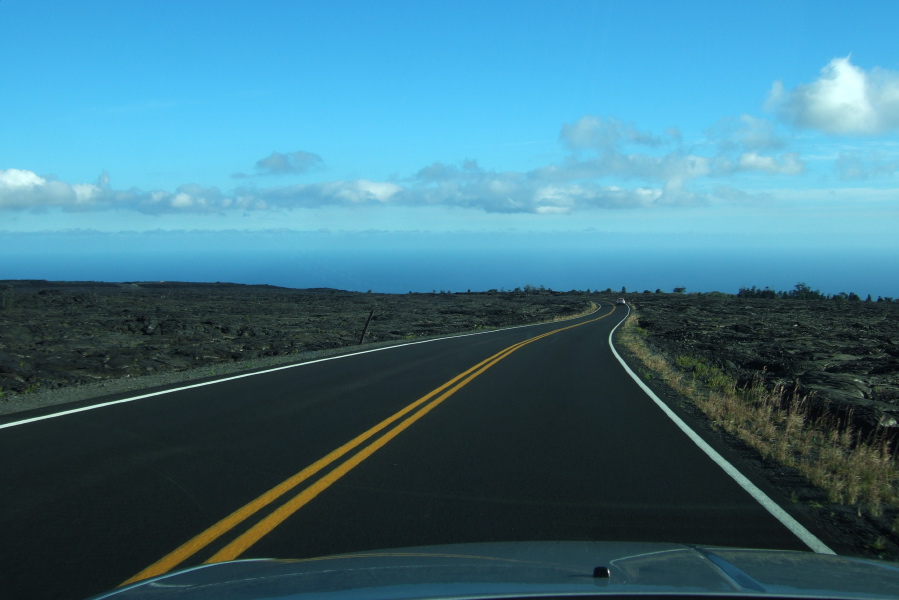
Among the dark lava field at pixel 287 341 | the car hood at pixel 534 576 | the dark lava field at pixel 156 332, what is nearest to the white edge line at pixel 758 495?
the car hood at pixel 534 576

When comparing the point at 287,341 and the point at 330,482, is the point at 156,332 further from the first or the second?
the point at 330,482

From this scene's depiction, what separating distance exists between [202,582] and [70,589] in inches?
43.6

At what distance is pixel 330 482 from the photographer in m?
6.33

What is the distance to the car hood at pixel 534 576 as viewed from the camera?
3.21 meters

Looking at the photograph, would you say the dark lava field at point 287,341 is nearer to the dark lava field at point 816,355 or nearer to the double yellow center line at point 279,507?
the dark lava field at point 816,355

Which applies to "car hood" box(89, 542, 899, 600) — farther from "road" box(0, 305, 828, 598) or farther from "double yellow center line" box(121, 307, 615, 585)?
"road" box(0, 305, 828, 598)

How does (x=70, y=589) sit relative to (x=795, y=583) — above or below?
below

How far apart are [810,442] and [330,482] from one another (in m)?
6.35

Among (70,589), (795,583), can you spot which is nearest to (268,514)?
(70,589)

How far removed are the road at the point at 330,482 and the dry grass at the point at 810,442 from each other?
955mm

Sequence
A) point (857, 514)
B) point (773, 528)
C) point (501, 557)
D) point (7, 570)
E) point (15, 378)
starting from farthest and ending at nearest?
point (15, 378) → point (857, 514) → point (773, 528) → point (7, 570) → point (501, 557)

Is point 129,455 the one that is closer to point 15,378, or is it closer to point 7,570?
point 7,570

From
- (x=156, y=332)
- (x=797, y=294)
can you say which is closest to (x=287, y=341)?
(x=156, y=332)

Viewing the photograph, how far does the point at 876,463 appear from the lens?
725 cm
